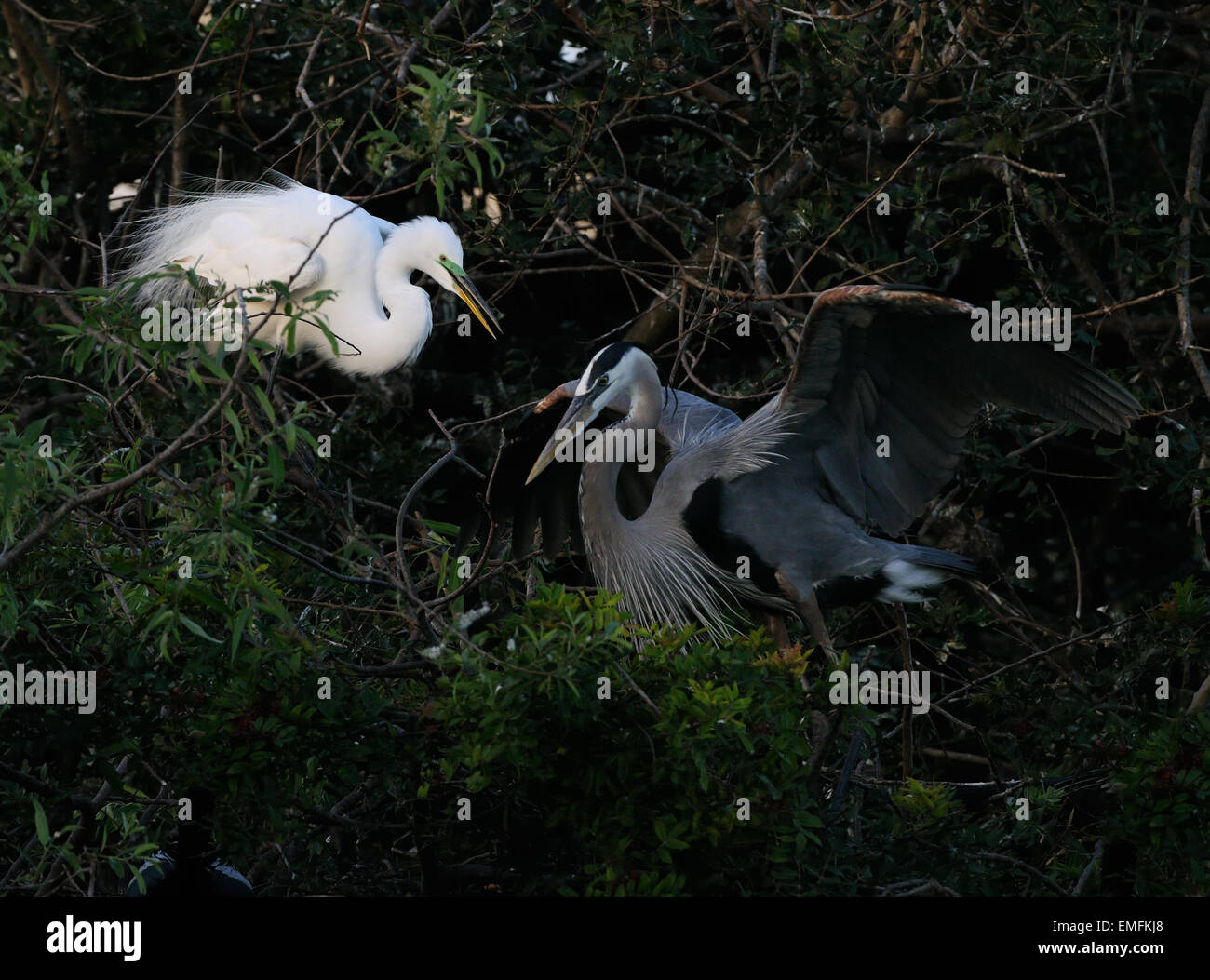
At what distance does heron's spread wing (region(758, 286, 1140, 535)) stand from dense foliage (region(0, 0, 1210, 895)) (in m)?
0.25

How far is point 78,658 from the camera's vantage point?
8.32 ft

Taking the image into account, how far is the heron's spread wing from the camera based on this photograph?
325cm

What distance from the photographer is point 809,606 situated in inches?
141

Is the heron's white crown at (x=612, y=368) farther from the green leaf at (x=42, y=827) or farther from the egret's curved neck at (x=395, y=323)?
the green leaf at (x=42, y=827)

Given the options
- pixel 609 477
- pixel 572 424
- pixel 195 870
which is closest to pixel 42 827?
pixel 195 870

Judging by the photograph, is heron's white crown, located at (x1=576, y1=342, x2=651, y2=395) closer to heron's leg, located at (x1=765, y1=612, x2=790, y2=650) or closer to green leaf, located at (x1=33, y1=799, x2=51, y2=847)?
heron's leg, located at (x1=765, y1=612, x2=790, y2=650)

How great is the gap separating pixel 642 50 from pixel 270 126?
1.61 m

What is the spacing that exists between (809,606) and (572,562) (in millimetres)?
762

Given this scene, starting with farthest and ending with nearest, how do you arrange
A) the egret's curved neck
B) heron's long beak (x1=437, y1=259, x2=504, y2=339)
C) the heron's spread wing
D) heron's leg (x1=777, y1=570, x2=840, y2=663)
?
1. the egret's curved neck
2. heron's long beak (x1=437, y1=259, x2=504, y2=339)
3. heron's leg (x1=777, y1=570, x2=840, y2=663)
4. the heron's spread wing

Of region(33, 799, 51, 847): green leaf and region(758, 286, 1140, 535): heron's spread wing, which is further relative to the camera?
region(758, 286, 1140, 535): heron's spread wing

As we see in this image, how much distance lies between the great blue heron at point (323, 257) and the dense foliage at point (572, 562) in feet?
0.51

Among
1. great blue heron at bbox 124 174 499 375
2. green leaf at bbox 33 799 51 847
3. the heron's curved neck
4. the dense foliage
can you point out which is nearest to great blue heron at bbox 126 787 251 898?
the dense foliage

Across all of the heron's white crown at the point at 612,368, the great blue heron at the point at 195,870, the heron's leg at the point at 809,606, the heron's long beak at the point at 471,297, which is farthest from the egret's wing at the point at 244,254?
the great blue heron at the point at 195,870

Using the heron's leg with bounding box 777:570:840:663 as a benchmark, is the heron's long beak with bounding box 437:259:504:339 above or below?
above
